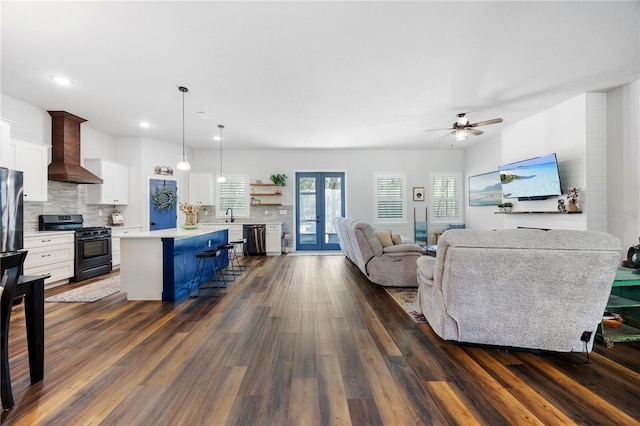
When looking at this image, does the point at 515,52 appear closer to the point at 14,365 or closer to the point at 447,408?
the point at 447,408

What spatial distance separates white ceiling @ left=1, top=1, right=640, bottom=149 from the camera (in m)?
2.39

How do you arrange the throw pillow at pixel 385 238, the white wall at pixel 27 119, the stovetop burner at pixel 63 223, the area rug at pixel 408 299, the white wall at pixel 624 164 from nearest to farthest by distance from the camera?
the area rug at pixel 408 299 → the white wall at pixel 624 164 → the white wall at pixel 27 119 → the throw pillow at pixel 385 238 → the stovetop burner at pixel 63 223

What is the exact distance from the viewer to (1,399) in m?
1.55

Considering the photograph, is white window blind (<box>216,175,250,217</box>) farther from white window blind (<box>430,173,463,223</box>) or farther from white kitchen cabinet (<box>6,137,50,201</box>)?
white window blind (<box>430,173,463,223</box>)

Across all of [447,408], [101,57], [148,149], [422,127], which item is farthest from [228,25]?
[148,149]

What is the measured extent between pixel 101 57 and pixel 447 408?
4.63 meters

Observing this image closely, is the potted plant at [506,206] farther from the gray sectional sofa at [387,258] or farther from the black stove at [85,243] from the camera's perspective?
the black stove at [85,243]

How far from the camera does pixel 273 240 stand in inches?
285

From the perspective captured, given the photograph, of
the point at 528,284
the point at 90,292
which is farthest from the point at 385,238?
the point at 90,292

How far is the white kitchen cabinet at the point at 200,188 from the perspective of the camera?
7.34 meters

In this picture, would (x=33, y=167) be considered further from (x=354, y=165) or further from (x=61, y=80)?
(x=354, y=165)

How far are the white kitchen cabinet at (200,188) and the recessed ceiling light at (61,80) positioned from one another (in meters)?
3.74

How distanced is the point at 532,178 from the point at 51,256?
820 cm

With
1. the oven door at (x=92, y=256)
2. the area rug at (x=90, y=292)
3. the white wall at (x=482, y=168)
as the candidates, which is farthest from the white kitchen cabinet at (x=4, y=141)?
the white wall at (x=482, y=168)
